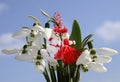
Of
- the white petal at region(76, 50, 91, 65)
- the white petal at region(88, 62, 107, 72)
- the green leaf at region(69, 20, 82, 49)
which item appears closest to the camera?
the white petal at region(76, 50, 91, 65)

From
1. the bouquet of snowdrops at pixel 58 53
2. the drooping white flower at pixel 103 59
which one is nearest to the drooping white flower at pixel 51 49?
the bouquet of snowdrops at pixel 58 53

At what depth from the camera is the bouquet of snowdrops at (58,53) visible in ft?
8.29

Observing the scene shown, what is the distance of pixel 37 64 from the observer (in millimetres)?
2572

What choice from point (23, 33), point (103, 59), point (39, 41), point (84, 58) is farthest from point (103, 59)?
point (23, 33)

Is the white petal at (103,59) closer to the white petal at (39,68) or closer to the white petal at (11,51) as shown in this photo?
the white petal at (39,68)

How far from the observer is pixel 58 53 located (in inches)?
100.0

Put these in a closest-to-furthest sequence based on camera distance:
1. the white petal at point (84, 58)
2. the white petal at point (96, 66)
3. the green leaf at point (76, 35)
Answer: the white petal at point (84, 58), the white petal at point (96, 66), the green leaf at point (76, 35)

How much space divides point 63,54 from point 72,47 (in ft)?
0.50

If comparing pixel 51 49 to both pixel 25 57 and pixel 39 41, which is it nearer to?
pixel 39 41

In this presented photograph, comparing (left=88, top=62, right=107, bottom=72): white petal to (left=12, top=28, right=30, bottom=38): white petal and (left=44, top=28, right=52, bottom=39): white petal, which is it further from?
(left=12, top=28, right=30, bottom=38): white petal

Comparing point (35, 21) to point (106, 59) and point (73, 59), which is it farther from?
point (106, 59)

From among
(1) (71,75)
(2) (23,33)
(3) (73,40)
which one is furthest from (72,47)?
(2) (23,33)

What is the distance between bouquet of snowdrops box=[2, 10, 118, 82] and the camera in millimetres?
2527

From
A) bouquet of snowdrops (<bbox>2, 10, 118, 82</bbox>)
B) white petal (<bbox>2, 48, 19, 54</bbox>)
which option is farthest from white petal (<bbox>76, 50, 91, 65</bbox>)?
white petal (<bbox>2, 48, 19, 54</bbox>)
